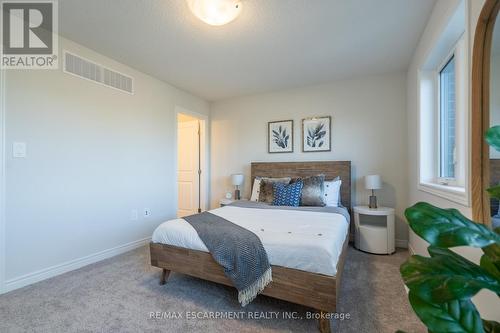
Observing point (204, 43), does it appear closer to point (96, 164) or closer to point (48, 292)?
point (96, 164)

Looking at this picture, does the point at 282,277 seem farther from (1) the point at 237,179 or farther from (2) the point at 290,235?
(1) the point at 237,179

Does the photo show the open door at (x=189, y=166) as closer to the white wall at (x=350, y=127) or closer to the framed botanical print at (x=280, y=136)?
the white wall at (x=350, y=127)

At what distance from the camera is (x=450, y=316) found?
60 cm

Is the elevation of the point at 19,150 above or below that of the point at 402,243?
above

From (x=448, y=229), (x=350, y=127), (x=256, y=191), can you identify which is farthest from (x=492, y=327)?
(x=350, y=127)

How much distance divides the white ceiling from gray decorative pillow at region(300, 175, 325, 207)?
1.56 metres

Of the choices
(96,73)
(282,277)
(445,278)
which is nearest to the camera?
(445,278)

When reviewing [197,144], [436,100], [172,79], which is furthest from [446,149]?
[197,144]

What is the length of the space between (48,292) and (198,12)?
2.68 meters

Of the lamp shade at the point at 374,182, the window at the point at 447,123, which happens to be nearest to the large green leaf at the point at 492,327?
the window at the point at 447,123

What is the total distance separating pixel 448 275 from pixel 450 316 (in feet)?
0.38

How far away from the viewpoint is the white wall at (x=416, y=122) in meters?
1.17

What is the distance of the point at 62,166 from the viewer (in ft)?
7.69

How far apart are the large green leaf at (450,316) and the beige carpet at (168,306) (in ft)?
3.71
